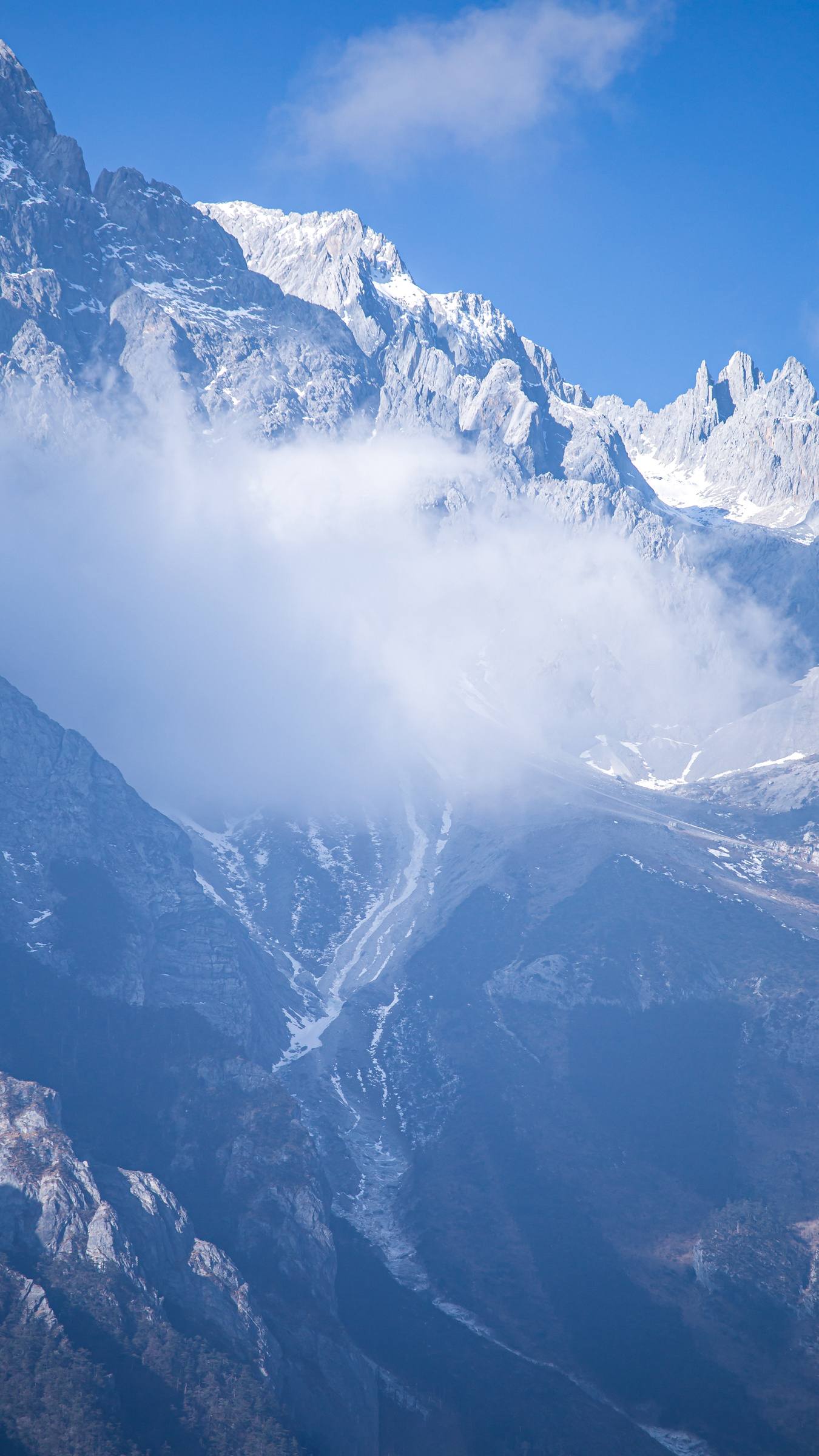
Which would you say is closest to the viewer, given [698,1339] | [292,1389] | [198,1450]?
[198,1450]

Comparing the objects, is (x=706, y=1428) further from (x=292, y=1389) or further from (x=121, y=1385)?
(x=121, y=1385)

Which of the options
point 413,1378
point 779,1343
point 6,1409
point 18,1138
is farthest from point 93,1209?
point 779,1343

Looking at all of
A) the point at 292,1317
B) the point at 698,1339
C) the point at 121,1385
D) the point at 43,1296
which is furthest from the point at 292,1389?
the point at 698,1339

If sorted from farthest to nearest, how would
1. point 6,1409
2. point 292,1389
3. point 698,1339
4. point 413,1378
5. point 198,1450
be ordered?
point 698,1339, point 413,1378, point 292,1389, point 198,1450, point 6,1409

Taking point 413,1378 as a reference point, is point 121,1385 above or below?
below

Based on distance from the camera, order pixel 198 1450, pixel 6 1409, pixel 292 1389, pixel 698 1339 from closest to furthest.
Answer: pixel 6 1409, pixel 198 1450, pixel 292 1389, pixel 698 1339

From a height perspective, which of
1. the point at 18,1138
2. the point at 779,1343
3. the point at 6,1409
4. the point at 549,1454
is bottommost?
the point at 6,1409

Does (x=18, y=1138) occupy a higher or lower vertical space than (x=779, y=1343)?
lower

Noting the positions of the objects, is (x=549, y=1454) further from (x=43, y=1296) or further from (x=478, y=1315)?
(x=43, y=1296)

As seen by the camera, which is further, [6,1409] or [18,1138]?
[18,1138]
